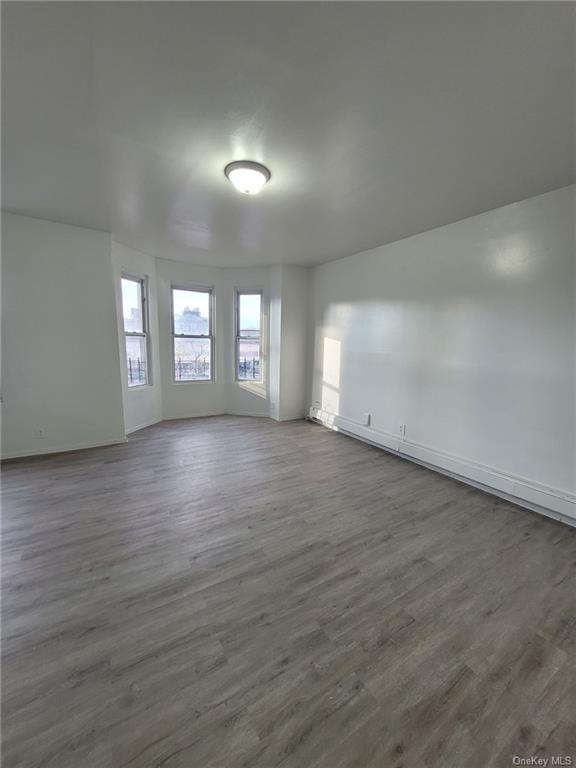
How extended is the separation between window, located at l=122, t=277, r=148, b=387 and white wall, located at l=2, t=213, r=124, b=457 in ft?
1.89

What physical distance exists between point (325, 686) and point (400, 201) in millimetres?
3315

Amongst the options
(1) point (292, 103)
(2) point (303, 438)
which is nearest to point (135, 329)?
(2) point (303, 438)

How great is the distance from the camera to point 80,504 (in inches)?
104

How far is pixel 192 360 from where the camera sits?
5504 millimetres

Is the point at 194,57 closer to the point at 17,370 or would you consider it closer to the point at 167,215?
the point at 167,215

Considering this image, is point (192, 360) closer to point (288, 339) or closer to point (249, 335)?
point (249, 335)

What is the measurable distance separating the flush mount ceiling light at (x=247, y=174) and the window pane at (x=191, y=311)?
329 centimetres

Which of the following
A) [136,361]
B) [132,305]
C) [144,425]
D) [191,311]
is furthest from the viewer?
[191,311]

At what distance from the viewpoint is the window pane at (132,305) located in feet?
14.8

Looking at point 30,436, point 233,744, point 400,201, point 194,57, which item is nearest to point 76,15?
point 194,57

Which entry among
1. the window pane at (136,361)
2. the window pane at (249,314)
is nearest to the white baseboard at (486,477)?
the window pane at (249,314)

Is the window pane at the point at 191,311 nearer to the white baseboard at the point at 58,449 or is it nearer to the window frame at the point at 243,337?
the window frame at the point at 243,337

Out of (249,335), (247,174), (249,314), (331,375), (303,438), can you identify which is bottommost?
(303,438)

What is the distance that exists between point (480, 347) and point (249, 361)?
3.76m
